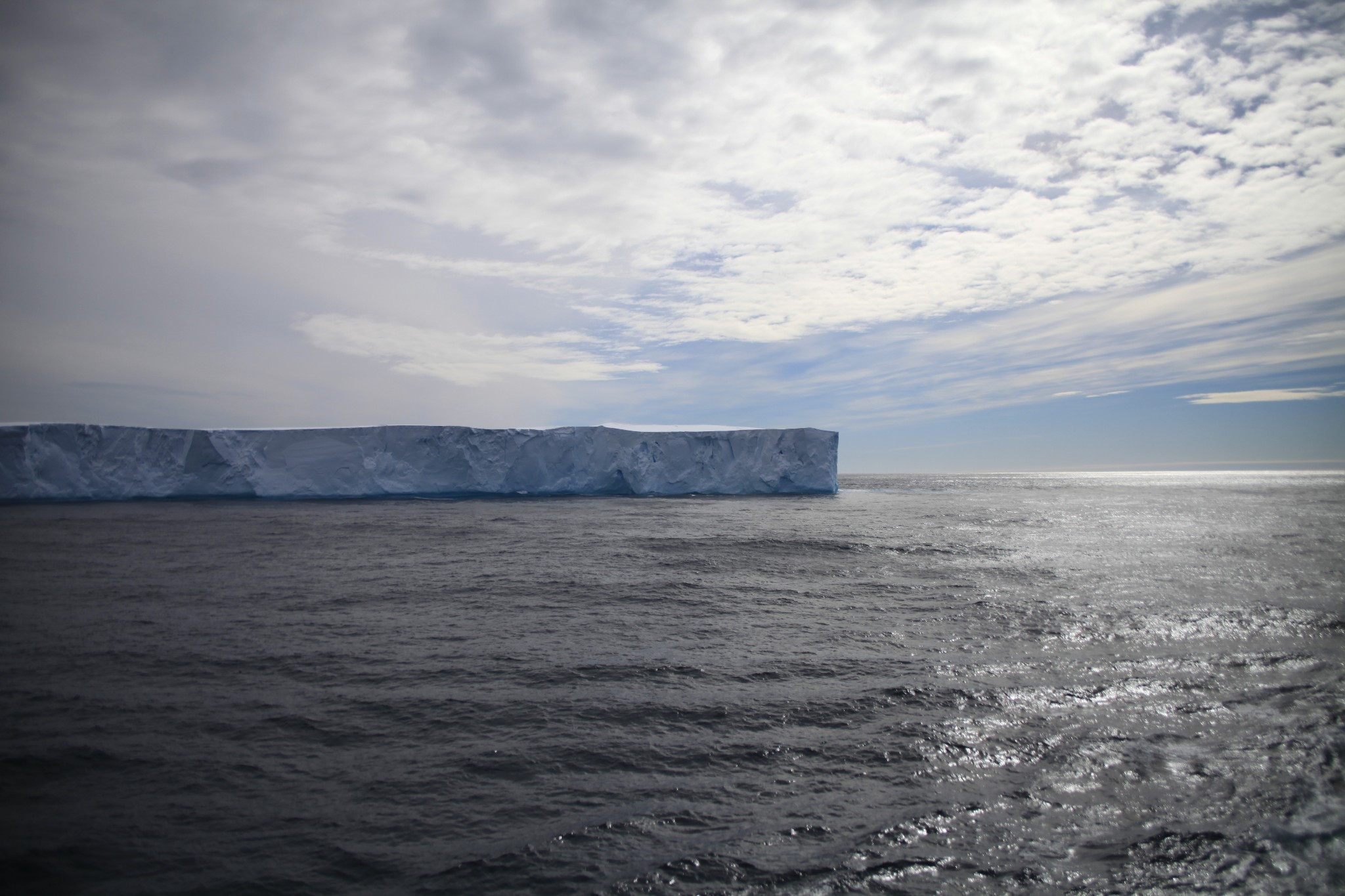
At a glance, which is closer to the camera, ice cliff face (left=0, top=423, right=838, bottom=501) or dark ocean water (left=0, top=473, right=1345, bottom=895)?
dark ocean water (left=0, top=473, right=1345, bottom=895)

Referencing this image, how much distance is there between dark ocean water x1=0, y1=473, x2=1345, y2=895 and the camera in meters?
2.68

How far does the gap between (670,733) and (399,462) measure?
2304 cm

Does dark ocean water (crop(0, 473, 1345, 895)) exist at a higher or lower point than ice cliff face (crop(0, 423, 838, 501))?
lower

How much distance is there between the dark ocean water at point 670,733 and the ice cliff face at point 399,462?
1503 cm

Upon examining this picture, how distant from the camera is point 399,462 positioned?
2442 cm

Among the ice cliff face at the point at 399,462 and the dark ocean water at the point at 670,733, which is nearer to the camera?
the dark ocean water at the point at 670,733

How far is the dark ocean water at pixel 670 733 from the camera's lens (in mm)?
2678

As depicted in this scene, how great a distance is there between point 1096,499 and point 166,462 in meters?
39.5

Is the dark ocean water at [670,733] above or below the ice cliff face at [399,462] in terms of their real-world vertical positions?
below

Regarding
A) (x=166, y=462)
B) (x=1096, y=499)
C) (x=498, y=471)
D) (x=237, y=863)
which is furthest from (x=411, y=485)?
(x=1096, y=499)

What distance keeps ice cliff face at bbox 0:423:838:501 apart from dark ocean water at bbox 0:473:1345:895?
15027 mm

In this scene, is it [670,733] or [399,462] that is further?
[399,462]

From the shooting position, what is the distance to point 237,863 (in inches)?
105

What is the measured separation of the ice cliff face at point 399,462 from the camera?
70.9 ft
